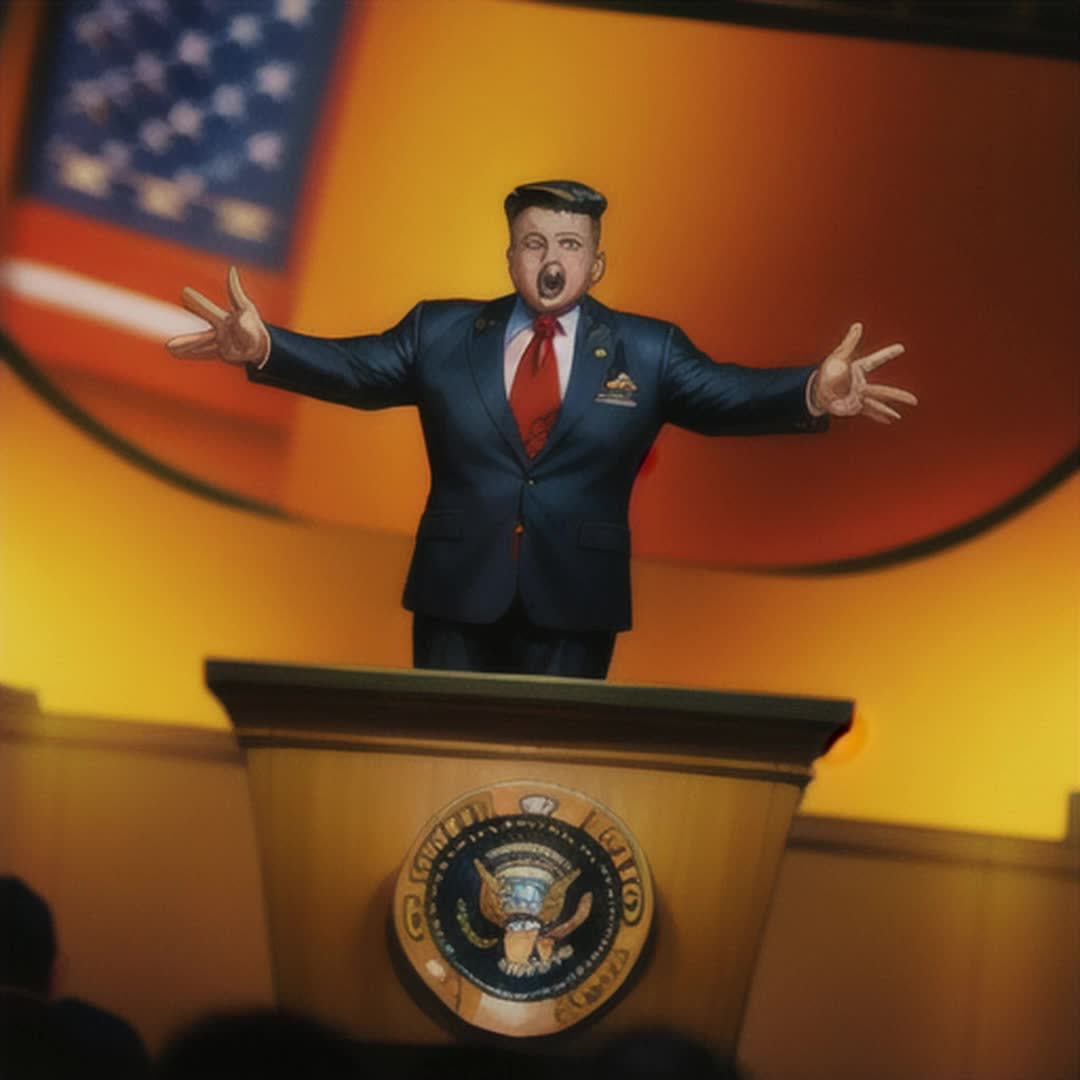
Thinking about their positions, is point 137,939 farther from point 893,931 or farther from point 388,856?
point 893,931

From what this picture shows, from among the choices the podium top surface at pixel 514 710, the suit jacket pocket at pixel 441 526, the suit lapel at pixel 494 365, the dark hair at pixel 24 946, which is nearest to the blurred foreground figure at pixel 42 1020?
the dark hair at pixel 24 946

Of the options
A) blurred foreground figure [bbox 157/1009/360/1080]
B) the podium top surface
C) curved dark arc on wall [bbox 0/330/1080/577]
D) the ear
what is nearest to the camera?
blurred foreground figure [bbox 157/1009/360/1080]

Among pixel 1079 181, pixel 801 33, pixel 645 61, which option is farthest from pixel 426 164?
pixel 1079 181

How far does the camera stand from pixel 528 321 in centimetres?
397

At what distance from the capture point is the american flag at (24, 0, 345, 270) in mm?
4172

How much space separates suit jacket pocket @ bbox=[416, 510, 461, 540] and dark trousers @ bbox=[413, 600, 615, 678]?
171mm

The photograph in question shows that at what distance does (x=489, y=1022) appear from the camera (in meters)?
3.29

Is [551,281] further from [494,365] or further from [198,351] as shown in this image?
[198,351]

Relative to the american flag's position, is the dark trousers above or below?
below

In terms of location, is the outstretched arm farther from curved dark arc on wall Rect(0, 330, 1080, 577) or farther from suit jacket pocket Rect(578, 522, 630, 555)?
suit jacket pocket Rect(578, 522, 630, 555)

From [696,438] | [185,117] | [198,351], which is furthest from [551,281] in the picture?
[185,117]

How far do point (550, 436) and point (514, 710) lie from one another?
2.61 ft

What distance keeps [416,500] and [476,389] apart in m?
0.30

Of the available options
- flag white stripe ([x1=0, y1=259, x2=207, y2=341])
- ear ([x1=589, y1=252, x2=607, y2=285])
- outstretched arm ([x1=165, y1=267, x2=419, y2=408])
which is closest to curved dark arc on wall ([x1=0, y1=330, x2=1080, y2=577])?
flag white stripe ([x1=0, y1=259, x2=207, y2=341])
